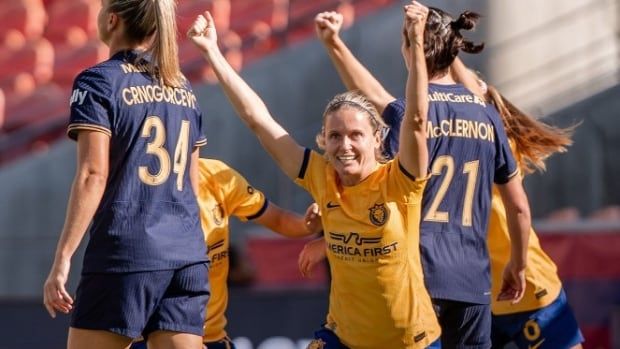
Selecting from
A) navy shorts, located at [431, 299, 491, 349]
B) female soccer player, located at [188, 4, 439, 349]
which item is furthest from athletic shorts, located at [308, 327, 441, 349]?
navy shorts, located at [431, 299, 491, 349]

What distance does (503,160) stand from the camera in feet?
19.2

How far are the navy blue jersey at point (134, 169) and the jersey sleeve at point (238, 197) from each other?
1183 mm

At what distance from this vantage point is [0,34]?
16.9 metres

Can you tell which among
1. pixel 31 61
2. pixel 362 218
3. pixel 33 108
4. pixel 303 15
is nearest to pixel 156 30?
pixel 362 218

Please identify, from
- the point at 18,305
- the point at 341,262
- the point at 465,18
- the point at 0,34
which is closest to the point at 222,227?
the point at 341,262

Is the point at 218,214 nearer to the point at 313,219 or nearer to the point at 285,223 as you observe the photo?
the point at 285,223

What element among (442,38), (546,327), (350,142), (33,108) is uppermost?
(33,108)

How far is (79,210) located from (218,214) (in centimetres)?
150

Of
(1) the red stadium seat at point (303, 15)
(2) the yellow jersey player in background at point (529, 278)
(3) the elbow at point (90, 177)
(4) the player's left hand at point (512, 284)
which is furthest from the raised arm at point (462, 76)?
(1) the red stadium seat at point (303, 15)

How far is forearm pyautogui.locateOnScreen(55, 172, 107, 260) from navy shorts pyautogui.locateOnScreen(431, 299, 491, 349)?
1.75 metres

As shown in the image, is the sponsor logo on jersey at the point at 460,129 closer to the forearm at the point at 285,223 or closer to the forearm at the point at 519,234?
the forearm at the point at 519,234

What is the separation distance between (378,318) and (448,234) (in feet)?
2.28

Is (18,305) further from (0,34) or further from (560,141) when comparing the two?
(0,34)

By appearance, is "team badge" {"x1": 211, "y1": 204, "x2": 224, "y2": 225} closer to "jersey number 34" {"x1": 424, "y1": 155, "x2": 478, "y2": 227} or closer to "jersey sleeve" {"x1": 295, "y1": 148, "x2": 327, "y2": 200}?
"jersey sleeve" {"x1": 295, "y1": 148, "x2": 327, "y2": 200}
